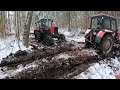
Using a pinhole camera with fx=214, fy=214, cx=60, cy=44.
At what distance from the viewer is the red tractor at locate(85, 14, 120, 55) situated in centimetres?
855

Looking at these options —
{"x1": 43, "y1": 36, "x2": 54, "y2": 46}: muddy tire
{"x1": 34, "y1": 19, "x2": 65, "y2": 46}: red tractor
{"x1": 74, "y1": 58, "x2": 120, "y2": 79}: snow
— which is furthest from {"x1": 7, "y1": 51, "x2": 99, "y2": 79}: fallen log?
{"x1": 34, "y1": 19, "x2": 65, "y2": 46}: red tractor

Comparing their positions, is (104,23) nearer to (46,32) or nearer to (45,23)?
(46,32)

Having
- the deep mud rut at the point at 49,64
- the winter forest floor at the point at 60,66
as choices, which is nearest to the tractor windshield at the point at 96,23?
the deep mud rut at the point at 49,64

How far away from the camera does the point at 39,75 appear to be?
5754mm

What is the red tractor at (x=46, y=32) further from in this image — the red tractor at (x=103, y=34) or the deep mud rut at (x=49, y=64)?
the deep mud rut at (x=49, y=64)

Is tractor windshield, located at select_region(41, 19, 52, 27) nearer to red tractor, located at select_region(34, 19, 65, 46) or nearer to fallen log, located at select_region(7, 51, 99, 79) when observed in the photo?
red tractor, located at select_region(34, 19, 65, 46)

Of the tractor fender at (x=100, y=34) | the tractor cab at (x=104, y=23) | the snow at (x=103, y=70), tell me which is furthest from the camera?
the tractor cab at (x=104, y=23)

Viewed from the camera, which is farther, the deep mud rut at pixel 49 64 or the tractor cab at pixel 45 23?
the tractor cab at pixel 45 23

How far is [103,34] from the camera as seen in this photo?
8344 millimetres

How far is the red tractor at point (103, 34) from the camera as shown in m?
8.55
